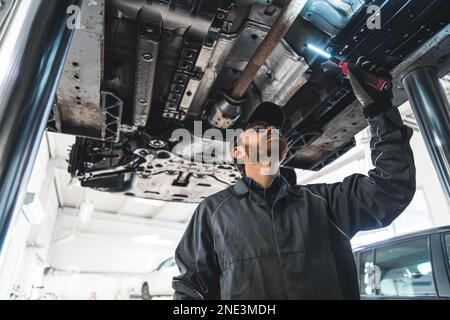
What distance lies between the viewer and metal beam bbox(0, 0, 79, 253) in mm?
533

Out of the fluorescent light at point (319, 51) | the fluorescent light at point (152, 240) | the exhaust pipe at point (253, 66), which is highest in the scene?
the fluorescent light at point (152, 240)

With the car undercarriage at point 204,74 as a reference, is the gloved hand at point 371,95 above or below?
below

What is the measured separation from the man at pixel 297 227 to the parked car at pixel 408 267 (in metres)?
2.00

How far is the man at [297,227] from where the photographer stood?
1.01m

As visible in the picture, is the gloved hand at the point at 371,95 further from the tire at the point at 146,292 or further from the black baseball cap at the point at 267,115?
the tire at the point at 146,292

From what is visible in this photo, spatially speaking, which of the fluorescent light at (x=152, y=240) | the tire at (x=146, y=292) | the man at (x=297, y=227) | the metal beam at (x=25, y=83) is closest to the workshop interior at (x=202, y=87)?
the metal beam at (x=25, y=83)

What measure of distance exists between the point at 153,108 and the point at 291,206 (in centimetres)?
119

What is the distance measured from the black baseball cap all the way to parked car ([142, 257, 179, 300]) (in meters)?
6.47

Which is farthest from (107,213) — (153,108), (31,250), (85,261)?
(153,108)

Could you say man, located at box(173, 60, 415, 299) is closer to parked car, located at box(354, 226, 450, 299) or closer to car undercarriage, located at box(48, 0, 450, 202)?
car undercarriage, located at box(48, 0, 450, 202)

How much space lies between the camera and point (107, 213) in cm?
1062

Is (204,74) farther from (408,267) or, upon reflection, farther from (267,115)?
(408,267)

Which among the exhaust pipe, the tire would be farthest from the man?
the tire

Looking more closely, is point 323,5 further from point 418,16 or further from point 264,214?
point 264,214
